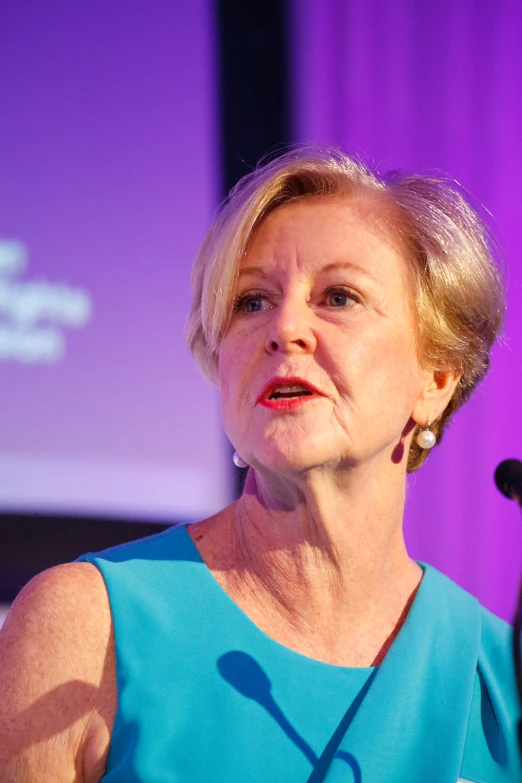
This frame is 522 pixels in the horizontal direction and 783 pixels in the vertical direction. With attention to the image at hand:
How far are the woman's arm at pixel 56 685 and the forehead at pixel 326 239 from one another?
2.53 feet

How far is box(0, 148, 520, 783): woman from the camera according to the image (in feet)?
5.20

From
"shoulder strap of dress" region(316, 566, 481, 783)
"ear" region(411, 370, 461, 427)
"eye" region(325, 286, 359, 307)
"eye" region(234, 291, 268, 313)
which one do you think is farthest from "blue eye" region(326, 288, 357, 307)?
"shoulder strap of dress" region(316, 566, 481, 783)

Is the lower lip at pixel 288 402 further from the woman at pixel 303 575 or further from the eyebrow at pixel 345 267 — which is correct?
the eyebrow at pixel 345 267

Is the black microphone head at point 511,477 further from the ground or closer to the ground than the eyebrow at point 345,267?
closer to the ground

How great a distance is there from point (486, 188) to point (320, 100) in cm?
77

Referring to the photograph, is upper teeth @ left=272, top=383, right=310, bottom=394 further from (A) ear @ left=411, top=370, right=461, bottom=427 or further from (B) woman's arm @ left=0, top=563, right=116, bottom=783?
(B) woman's arm @ left=0, top=563, right=116, bottom=783

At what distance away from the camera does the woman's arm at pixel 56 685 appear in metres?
1.51

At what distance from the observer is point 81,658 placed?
5.21 feet

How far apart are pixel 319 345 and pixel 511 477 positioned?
0.50 metres

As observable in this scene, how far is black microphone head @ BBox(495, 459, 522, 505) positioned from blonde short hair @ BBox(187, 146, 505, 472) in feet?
1.89

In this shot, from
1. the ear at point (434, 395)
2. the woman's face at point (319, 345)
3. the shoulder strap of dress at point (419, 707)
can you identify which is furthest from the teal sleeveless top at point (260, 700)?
the ear at point (434, 395)

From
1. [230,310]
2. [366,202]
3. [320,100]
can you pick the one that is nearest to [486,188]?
[320,100]

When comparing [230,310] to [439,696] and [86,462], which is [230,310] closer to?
[439,696]

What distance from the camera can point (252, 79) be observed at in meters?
3.59
